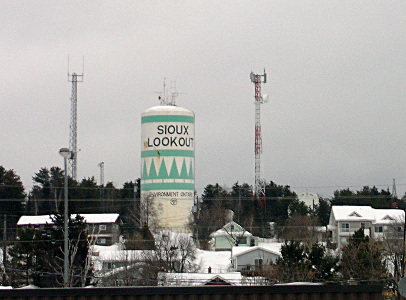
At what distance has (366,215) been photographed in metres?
99.0

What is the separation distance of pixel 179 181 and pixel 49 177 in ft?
125

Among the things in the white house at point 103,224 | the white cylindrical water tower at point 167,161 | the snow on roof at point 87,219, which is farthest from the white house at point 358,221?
the snow on roof at point 87,219

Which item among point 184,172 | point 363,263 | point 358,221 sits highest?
point 184,172

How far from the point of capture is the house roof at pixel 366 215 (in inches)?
3841

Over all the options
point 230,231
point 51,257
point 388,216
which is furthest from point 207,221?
point 51,257

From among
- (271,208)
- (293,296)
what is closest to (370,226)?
(271,208)

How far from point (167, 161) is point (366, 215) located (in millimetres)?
26217

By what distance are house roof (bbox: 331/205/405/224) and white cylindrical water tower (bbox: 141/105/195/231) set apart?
1998 cm

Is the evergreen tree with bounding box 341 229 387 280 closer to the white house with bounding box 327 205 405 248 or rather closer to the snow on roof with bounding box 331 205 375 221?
the white house with bounding box 327 205 405 248

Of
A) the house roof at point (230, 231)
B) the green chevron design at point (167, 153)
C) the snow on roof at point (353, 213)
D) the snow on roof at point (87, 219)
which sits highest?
the green chevron design at point (167, 153)

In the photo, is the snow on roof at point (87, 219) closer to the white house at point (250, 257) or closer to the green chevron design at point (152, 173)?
the green chevron design at point (152, 173)

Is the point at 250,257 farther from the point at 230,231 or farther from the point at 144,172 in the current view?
the point at 230,231

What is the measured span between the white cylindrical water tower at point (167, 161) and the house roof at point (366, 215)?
20.0 m

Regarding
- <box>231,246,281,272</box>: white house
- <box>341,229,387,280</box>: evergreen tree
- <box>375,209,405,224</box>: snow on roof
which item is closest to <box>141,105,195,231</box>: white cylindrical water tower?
<box>231,246,281,272</box>: white house
